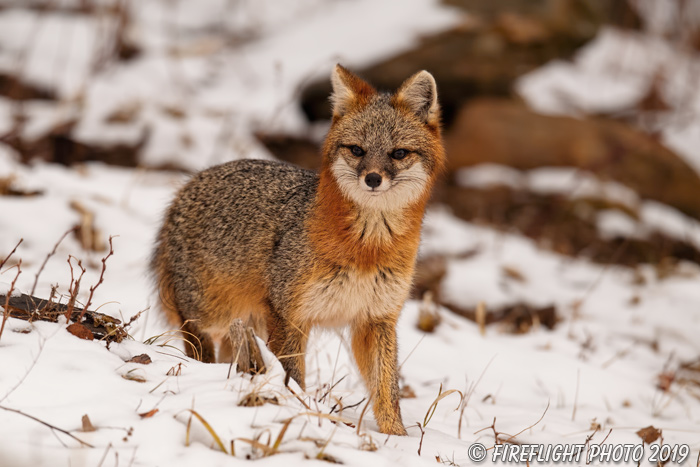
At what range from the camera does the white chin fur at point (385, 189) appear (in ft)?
14.4

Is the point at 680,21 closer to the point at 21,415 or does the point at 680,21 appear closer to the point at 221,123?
the point at 221,123

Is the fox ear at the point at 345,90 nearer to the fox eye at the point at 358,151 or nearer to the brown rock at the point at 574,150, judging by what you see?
the fox eye at the point at 358,151

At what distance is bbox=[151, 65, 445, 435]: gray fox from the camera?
14.4 feet

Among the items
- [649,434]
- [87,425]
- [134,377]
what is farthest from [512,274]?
[87,425]

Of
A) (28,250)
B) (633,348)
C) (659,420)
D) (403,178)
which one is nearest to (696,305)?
(633,348)

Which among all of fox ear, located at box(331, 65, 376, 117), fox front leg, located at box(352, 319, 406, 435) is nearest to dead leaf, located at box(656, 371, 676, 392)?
fox front leg, located at box(352, 319, 406, 435)

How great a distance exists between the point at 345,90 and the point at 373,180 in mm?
908

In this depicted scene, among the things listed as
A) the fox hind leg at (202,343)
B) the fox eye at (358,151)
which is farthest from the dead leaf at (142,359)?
the fox eye at (358,151)

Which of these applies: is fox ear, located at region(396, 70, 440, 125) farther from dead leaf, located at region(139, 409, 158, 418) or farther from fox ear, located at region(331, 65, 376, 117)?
dead leaf, located at region(139, 409, 158, 418)

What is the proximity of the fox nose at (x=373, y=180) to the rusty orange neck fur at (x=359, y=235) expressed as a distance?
24cm

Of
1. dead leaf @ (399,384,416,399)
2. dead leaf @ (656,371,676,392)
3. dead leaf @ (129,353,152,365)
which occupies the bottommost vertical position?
dead leaf @ (399,384,416,399)

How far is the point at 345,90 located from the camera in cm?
482

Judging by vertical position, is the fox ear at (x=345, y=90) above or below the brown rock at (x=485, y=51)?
below

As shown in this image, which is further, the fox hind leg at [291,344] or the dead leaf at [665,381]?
the dead leaf at [665,381]
